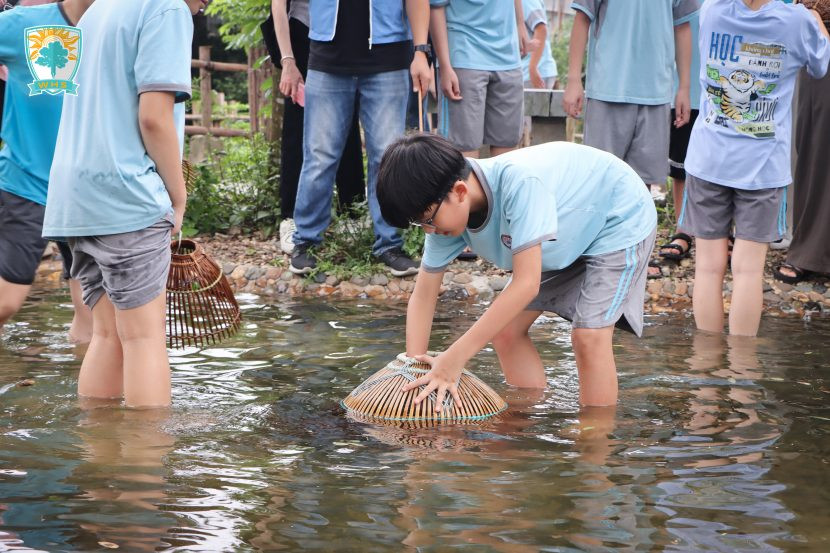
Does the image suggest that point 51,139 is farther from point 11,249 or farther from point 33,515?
point 33,515

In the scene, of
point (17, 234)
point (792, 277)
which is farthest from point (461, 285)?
point (17, 234)

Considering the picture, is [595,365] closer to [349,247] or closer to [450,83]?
[450,83]

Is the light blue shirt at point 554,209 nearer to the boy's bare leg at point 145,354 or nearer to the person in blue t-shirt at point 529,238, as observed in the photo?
the person in blue t-shirt at point 529,238

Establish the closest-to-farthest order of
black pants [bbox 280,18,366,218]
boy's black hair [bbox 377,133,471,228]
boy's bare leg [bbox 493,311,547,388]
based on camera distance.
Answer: boy's black hair [bbox 377,133,471,228] → boy's bare leg [bbox 493,311,547,388] → black pants [bbox 280,18,366,218]

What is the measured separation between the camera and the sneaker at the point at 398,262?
282 inches

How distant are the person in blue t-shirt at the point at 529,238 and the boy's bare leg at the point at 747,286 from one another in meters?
1.48

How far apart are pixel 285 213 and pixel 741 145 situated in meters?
3.61

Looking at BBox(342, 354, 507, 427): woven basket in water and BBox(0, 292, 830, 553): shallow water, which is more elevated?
BBox(342, 354, 507, 427): woven basket in water

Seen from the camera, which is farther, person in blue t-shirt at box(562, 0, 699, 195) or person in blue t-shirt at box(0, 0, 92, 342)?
person in blue t-shirt at box(562, 0, 699, 195)

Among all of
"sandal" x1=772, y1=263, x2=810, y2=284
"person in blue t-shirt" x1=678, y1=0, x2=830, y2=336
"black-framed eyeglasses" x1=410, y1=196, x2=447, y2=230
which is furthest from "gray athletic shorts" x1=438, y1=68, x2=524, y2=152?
"black-framed eyeglasses" x1=410, y1=196, x2=447, y2=230

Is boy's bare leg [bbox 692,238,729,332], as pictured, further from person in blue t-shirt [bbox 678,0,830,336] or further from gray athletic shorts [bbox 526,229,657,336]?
gray athletic shorts [bbox 526,229,657,336]

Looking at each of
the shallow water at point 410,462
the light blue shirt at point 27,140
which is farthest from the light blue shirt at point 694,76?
the light blue shirt at point 27,140

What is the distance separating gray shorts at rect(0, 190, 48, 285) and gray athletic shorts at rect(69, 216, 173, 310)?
3.39ft

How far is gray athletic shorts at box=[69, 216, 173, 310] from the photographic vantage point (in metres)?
3.90
